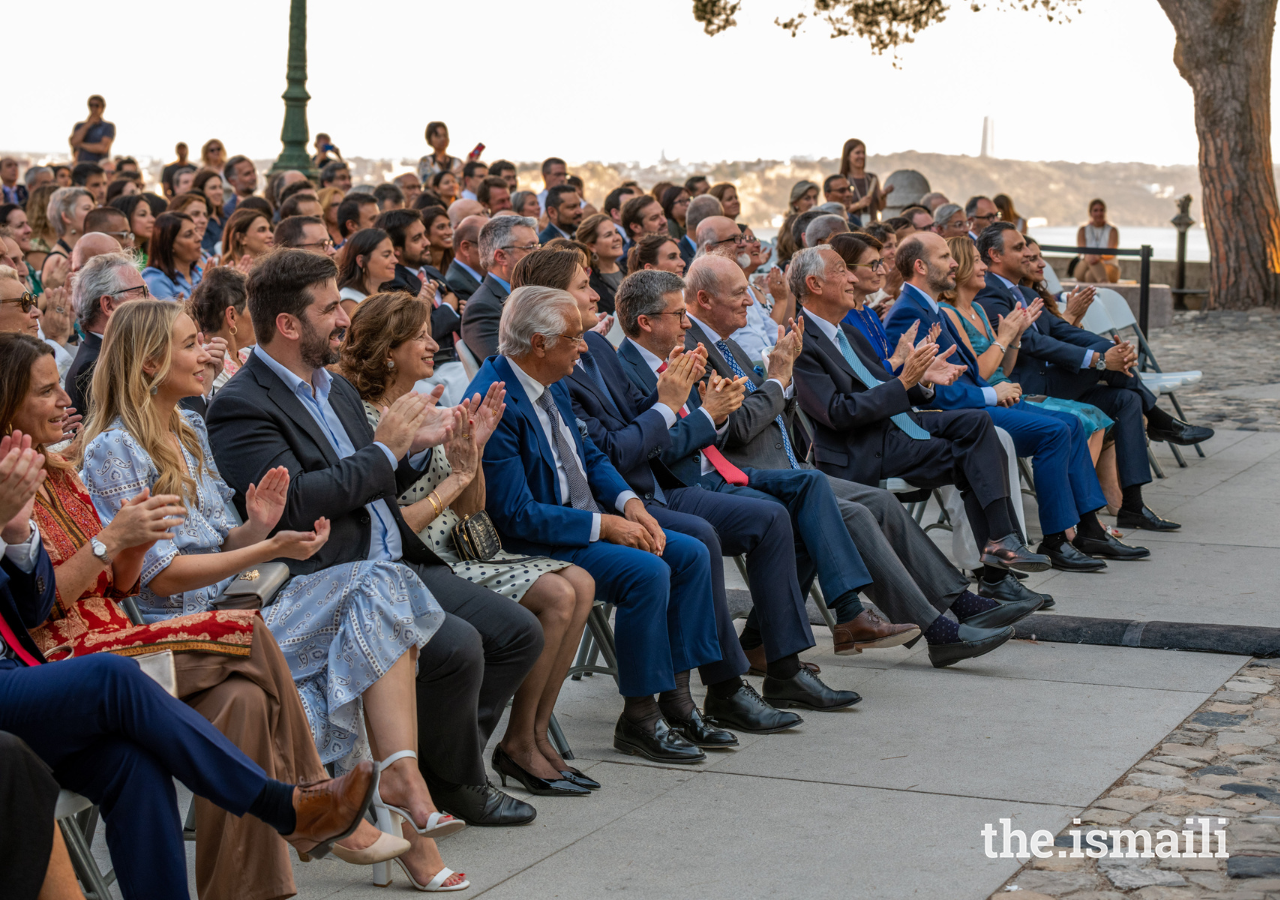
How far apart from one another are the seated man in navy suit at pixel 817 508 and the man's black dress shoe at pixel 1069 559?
4.75ft

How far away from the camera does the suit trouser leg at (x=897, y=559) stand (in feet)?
17.8

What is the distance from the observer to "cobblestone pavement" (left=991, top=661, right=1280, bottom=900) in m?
3.49

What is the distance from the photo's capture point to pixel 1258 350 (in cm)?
1595

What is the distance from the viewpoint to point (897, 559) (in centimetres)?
547

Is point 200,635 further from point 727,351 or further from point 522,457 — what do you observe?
point 727,351

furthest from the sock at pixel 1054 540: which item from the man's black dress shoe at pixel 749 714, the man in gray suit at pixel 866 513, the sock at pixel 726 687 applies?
the sock at pixel 726 687

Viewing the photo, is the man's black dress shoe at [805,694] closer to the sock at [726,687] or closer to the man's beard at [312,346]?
the sock at [726,687]

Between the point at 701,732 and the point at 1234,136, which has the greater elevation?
the point at 1234,136

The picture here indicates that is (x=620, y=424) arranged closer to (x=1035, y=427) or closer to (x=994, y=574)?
(x=994, y=574)

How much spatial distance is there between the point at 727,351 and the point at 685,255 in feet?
16.2

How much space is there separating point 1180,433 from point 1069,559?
2210 millimetres

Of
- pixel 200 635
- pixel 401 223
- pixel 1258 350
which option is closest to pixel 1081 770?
pixel 200 635

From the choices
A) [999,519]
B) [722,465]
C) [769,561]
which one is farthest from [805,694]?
[999,519]

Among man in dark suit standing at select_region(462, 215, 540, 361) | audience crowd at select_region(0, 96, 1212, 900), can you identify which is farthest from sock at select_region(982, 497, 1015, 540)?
man in dark suit standing at select_region(462, 215, 540, 361)
